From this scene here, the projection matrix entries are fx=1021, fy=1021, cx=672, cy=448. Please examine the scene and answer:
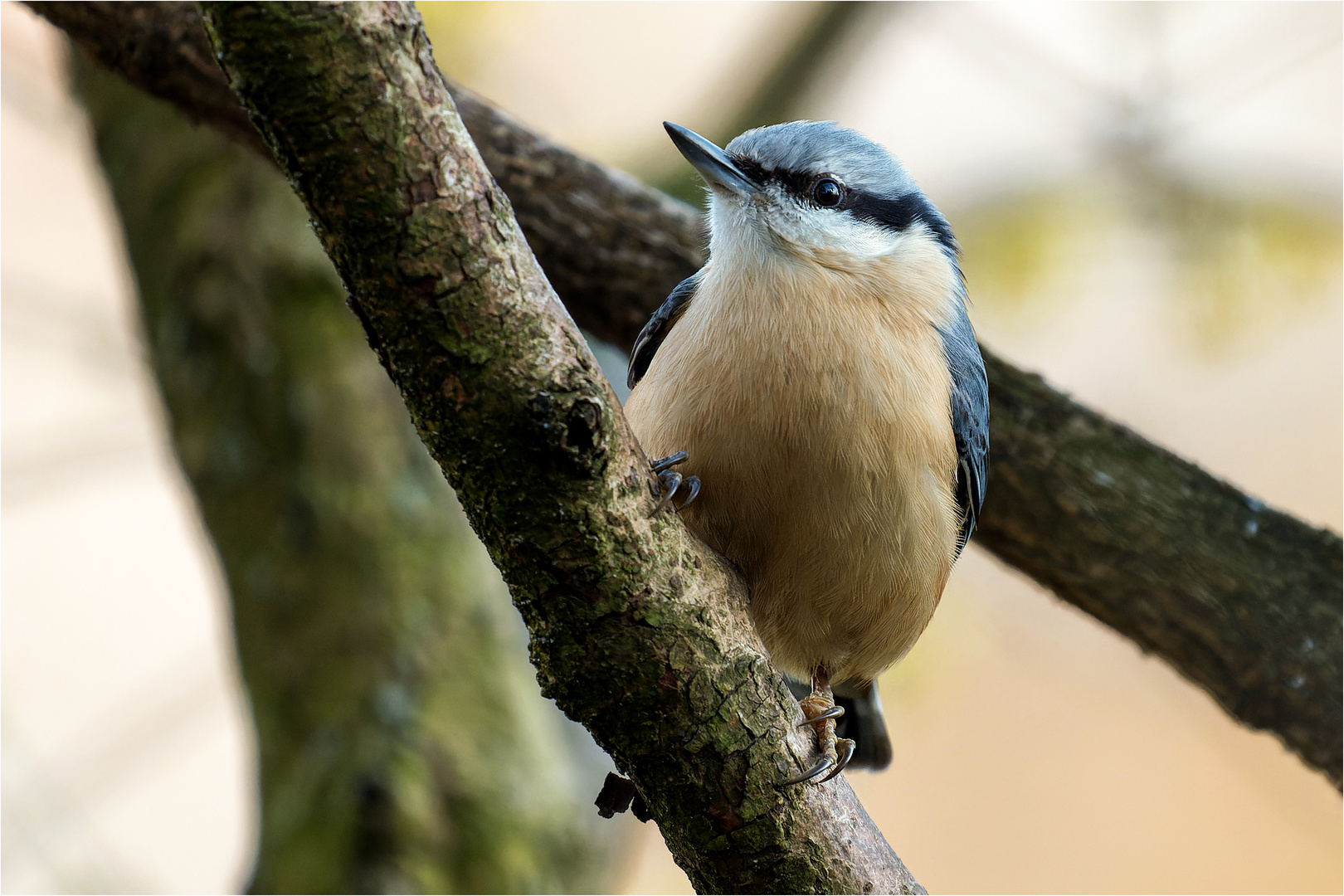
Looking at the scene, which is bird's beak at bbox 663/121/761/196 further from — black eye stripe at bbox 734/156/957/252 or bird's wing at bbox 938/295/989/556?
bird's wing at bbox 938/295/989/556

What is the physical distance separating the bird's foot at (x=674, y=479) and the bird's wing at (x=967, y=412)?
0.66m

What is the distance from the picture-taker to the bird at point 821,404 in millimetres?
1990

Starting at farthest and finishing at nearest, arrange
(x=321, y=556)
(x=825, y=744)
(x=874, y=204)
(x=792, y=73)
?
1. (x=792, y=73)
2. (x=321, y=556)
3. (x=874, y=204)
4. (x=825, y=744)

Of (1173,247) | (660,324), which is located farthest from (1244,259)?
(660,324)

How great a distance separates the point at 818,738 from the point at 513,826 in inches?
93.8

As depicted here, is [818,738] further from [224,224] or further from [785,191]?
[224,224]

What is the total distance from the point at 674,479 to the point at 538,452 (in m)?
0.40

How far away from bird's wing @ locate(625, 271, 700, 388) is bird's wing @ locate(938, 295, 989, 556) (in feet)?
1.95

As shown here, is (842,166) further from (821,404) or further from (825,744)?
(825,744)

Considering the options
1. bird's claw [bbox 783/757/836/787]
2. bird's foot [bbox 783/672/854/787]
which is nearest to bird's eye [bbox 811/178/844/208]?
bird's foot [bbox 783/672/854/787]

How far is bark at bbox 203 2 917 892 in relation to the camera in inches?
52.4

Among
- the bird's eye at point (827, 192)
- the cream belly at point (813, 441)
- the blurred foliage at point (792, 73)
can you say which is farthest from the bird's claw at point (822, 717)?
the blurred foliage at point (792, 73)

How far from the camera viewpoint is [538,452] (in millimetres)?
1476

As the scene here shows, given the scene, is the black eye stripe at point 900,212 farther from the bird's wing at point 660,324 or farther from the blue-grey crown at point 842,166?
the bird's wing at point 660,324
